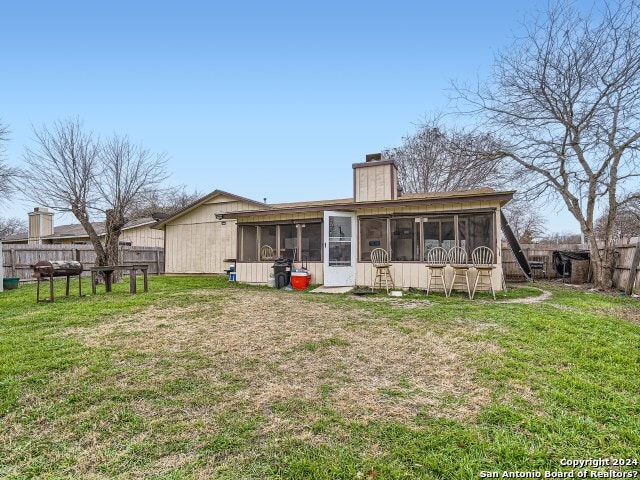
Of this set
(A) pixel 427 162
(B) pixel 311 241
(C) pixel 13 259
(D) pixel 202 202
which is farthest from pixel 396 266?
(C) pixel 13 259

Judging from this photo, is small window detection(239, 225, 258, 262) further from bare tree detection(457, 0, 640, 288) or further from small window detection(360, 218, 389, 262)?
bare tree detection(457, 0, 640, 288)

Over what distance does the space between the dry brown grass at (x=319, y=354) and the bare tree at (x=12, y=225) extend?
31.1m

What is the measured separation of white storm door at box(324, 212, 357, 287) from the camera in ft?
28.5

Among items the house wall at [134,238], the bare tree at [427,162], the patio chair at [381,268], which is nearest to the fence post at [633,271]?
the patio chair at [381,268]

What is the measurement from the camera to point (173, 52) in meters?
10.5

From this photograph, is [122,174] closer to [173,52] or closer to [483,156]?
[173,52]

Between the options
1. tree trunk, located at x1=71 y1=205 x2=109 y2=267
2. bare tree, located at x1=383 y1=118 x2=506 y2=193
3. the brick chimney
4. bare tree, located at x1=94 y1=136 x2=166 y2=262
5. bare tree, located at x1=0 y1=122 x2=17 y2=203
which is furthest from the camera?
bare tree, located at x1=383 y1=118 x2=506 y2=193

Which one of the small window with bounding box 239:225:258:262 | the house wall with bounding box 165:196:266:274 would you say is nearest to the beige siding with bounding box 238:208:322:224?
the small window with bounding box 239:225:258:262

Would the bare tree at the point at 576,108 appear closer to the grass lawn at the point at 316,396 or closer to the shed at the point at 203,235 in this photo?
the grass lawn at the point at 316,396

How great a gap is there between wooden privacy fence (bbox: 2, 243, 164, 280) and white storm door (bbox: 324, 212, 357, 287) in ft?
24.9

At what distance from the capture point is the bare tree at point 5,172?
11773 millimetres

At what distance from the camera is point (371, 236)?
8.90 meters

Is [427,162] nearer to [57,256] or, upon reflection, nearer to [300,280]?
[300,280]

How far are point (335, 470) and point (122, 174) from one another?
1199 cm
